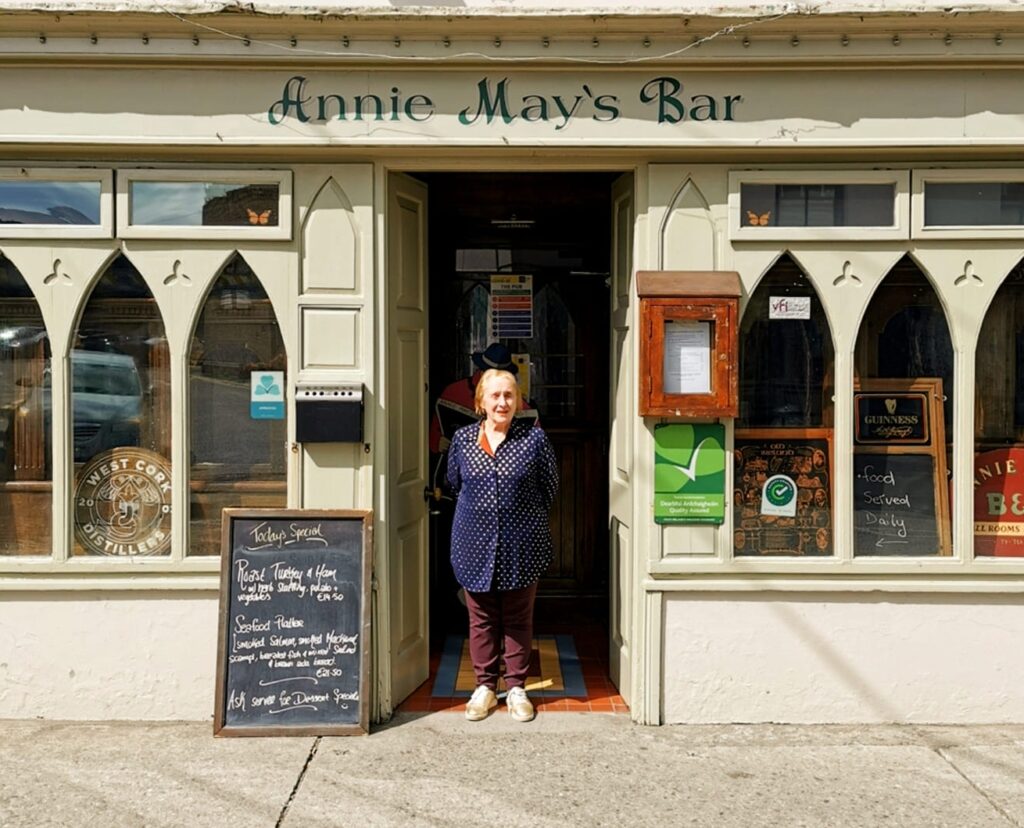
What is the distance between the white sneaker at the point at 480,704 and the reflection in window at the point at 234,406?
1.42 metres

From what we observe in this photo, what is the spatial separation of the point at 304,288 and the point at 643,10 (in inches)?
83.2

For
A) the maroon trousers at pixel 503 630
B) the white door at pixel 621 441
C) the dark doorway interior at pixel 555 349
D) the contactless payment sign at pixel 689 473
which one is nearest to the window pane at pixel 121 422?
the maroon trousers at pixel 503 630

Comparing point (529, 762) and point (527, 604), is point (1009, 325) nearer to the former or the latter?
point (527, 604)

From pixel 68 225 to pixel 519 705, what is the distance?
3.31 m

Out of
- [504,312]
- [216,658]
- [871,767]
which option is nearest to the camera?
[871,767]

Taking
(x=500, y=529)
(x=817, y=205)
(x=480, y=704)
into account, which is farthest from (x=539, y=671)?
(x=817, y=205)

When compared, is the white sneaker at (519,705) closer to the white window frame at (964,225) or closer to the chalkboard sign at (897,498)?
the chalkboard sign at (897,498)

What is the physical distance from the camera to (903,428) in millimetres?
5375

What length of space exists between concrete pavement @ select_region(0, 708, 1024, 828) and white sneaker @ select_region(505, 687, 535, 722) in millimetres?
51

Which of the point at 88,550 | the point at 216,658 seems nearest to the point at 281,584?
the point at 216,658

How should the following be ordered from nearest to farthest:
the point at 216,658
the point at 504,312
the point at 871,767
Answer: the point at 871,767 → the point at 216,658 → the point at 504,312

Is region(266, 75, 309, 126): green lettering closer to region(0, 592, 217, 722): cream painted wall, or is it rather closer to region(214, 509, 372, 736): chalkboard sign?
region(214, 509, 372, 736): chalkboard sign

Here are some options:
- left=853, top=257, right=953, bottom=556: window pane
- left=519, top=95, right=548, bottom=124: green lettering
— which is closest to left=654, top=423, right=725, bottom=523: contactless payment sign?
left=853, top=257, right=953, bottom=556: window pane

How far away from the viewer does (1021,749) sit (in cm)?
493
